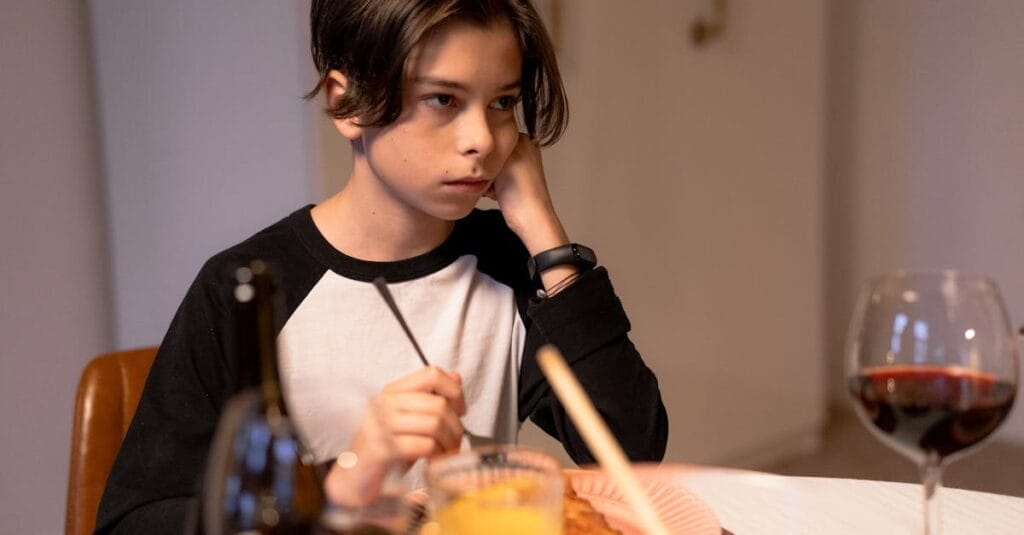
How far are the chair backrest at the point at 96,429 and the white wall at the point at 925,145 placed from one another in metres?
2.59

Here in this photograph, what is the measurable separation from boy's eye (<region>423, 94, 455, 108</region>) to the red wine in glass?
1.63ft

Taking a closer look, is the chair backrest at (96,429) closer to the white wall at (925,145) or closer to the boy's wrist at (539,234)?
the boy's wrist at (539,234)

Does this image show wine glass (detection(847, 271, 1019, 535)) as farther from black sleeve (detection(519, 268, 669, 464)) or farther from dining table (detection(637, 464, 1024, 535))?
black sleeve (detection(519, 268, 669, 464))

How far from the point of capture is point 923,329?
699 mm

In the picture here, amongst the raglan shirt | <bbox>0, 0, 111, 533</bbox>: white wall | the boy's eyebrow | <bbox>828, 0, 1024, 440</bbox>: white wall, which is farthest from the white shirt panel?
<bbox>828, 0, 1024, 440</bbox>: white wall

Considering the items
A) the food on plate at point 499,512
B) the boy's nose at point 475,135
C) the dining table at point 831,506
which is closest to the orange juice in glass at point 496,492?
the food on plate at point 499,512

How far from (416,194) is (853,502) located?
50 centimetres

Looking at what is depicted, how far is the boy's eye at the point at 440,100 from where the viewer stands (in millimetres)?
1028

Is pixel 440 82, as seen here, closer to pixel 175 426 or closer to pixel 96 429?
pixel 175 426

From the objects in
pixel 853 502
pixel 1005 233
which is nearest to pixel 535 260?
pixel 853 502

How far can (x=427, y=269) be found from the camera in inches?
45.7

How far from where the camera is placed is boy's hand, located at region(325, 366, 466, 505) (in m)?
0.46

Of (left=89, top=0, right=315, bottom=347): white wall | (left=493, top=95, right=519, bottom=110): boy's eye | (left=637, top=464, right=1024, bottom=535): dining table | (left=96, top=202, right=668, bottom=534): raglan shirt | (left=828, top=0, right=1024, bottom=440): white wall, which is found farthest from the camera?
(left=828, top=0, right=1024, bottom=440): white wall

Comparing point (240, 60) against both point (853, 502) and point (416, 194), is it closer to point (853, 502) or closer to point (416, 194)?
point (416, 194)
